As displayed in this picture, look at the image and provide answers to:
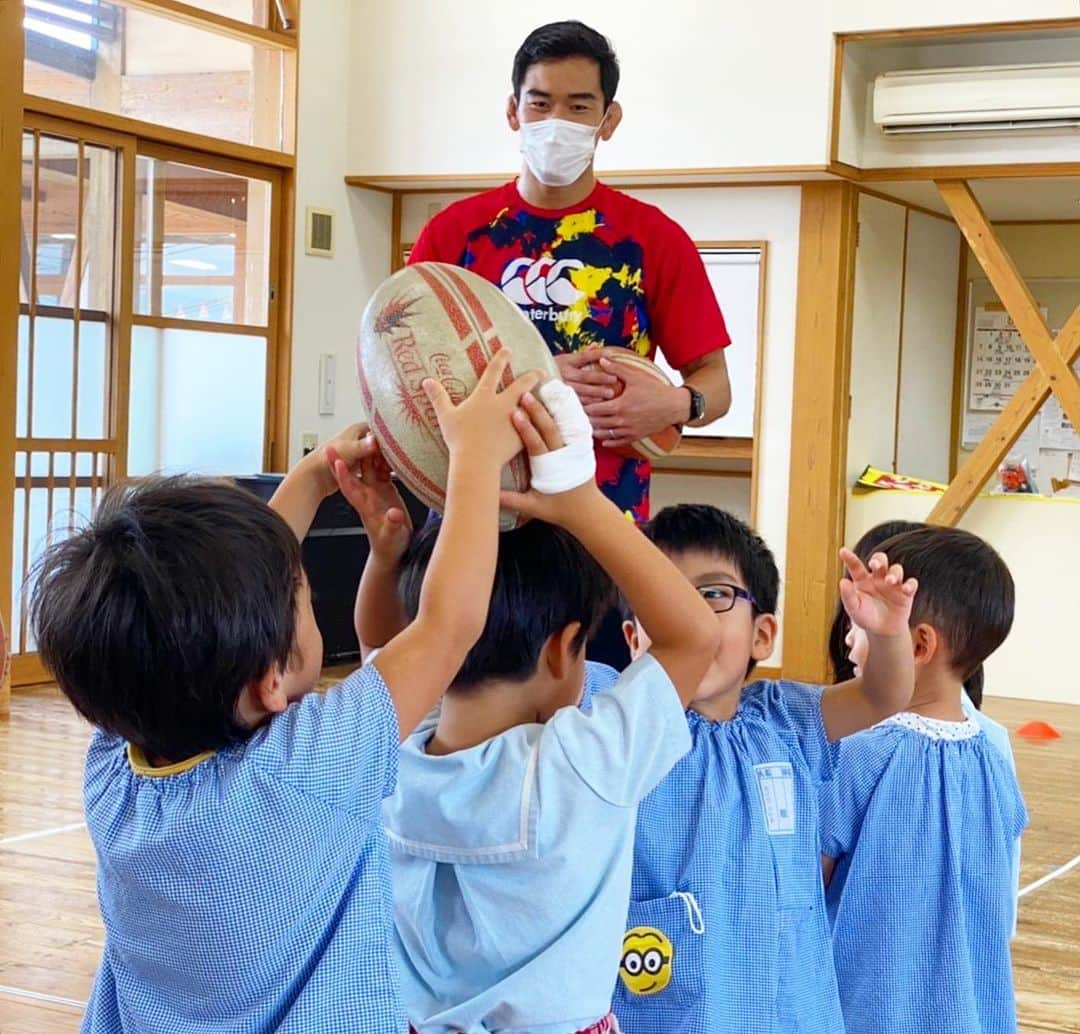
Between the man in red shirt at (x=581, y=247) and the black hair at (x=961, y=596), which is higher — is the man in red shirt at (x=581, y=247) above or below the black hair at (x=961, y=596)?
above

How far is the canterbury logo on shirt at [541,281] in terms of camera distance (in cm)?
236

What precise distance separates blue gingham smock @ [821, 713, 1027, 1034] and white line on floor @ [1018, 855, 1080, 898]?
203cm

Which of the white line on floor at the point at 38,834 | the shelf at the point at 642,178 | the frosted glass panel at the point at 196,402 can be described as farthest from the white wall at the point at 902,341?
the white line on floor at the point at 38,834

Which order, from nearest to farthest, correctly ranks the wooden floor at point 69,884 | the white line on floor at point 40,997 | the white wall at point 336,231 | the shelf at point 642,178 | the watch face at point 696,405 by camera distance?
the watch face at point 696,405, the white line on floor at point 40,997, the wooden floor at point 69,884, the shelf at point 642,178, the white wall at point 336,231

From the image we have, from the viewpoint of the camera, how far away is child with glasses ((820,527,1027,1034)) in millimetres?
2043

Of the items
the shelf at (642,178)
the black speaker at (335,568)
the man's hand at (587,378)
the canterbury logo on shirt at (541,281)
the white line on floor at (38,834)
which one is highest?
the shelf at (642,178)

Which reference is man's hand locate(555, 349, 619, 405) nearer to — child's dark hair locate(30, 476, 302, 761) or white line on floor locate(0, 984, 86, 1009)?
child's dark hair locate(30, 476, 302, 761)

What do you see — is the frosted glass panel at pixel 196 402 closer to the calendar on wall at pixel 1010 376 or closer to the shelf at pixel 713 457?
the shelf at pixel 713 457

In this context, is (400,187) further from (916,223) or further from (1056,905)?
(1056,905)

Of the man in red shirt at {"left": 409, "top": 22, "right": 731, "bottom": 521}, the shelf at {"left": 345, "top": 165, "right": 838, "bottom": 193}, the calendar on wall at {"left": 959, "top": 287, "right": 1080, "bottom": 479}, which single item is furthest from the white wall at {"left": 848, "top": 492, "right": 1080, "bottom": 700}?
the man in red shirt at {"left": 409, "top": 22, "right": 731, "bottom": 521}

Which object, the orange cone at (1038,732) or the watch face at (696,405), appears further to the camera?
the orange cone at (1038,732)

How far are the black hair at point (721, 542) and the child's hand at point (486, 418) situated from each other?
0.43 m

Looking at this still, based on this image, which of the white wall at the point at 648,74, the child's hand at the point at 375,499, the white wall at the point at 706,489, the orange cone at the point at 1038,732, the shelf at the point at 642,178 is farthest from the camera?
the white wall at the point at 706,489

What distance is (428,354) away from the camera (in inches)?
62.1
